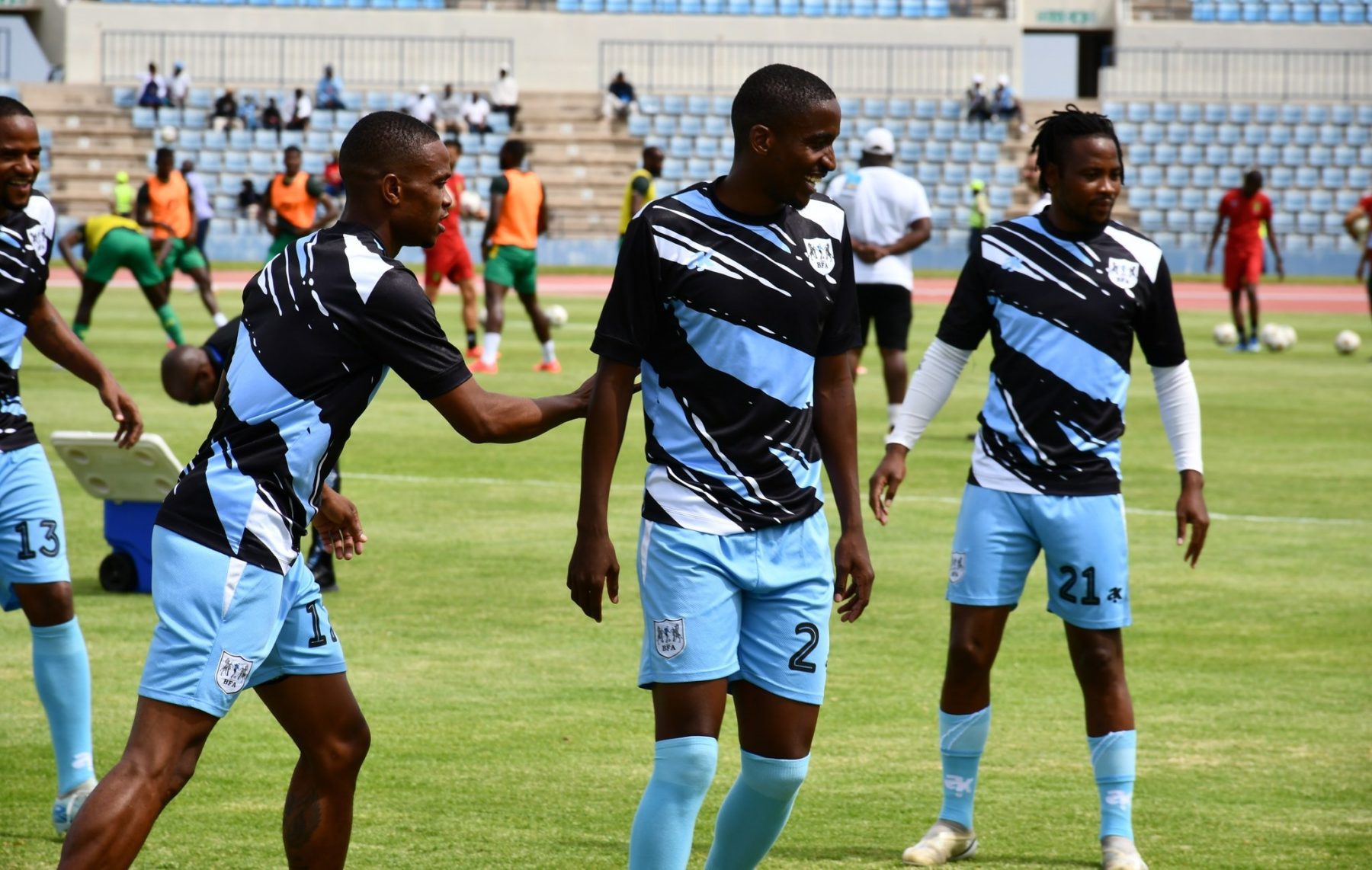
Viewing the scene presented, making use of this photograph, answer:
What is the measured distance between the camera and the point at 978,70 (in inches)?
2105

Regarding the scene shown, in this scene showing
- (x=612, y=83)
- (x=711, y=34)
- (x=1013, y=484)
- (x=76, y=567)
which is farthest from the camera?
(x=711, y=34)

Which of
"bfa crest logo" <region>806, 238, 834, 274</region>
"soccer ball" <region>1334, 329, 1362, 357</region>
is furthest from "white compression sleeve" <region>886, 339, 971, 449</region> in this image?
"soccer ball" <region>1334, 329, 1362, 357</region>

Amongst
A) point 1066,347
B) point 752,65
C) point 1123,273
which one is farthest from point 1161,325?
point 752,65

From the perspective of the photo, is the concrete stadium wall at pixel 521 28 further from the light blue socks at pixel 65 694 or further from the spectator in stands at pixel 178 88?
the light blue socks at pixel 65 694

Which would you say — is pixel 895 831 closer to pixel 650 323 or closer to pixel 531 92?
pixel 650 323

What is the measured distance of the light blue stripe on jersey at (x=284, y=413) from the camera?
13.6 ft

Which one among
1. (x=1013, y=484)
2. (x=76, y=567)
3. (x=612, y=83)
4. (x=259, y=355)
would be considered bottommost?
(x=76, y=567)

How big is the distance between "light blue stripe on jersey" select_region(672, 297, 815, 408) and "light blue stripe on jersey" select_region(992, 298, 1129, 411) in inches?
55.8

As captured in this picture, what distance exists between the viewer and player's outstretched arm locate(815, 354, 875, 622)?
14.6ft

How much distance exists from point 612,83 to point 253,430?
151 ft

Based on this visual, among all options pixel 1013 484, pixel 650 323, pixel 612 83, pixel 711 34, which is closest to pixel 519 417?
pixel 650 323

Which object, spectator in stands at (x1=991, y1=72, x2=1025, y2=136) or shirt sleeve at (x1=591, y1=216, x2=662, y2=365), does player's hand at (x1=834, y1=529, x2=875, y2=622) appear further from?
spectator in stands at (x1=991, y1=72, x2=1025, y2=136)

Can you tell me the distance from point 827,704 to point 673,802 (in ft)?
10.1

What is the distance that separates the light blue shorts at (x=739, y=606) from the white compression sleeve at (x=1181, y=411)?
5.63ft
